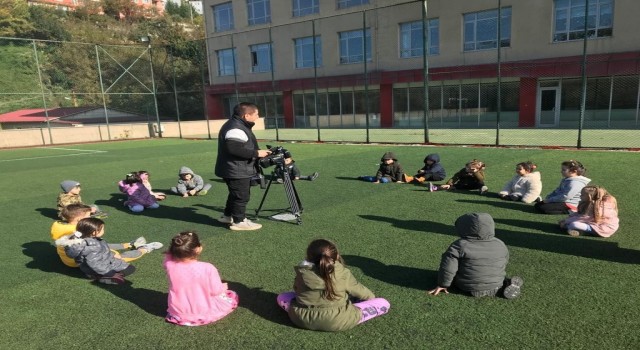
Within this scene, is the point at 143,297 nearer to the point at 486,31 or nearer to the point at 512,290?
the point at 512,290

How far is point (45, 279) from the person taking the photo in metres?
4.65

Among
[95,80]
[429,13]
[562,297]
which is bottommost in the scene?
[562,297]

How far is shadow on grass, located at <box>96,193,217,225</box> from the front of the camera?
6995mm

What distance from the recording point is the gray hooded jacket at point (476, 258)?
147 inches

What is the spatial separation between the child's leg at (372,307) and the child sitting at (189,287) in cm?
119

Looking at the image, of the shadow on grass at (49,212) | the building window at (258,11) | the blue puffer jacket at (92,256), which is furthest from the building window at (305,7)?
the blue puffer jacket at (92,256)

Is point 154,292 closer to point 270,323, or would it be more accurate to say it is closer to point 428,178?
point 270,323

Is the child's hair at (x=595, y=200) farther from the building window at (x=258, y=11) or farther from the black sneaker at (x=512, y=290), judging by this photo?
the building window at (x=258, y=11)

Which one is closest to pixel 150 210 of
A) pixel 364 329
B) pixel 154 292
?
pixel 154 292

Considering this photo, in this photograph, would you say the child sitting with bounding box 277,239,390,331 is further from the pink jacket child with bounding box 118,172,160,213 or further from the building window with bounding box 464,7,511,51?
the building window with bounding box 464,7,511,51

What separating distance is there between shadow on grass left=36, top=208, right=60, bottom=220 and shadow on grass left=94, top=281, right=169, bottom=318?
147 inches

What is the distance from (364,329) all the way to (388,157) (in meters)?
6.25

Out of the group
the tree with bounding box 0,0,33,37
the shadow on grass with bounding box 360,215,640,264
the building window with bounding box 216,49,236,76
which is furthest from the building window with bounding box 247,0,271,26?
the tree with bounding box 0,0,33,37

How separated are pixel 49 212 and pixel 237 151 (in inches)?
177
